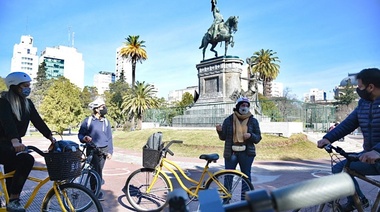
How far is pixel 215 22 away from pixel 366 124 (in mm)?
20979

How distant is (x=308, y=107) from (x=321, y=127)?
2.42 metres

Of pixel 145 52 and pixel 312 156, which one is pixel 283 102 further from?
pixel 145 52

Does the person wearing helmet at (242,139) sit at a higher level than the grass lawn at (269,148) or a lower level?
higher

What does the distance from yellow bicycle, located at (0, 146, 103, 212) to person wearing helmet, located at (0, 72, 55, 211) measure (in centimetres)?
13

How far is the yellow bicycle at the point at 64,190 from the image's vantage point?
3.18m

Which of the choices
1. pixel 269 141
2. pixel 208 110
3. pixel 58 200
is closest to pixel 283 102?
pixel 208 110

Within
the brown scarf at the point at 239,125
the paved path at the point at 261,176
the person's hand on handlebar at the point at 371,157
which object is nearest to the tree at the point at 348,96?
the paved path at the point at 261,176

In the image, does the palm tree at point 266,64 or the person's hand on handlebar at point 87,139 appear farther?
the palm tree at point 266,64

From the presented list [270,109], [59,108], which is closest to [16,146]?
[270,109]

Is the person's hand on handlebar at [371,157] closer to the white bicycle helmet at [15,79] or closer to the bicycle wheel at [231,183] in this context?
the bicycle wheel at [231,183]

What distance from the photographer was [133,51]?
43719 mm

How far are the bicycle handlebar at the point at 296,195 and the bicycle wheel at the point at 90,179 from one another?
4.60m

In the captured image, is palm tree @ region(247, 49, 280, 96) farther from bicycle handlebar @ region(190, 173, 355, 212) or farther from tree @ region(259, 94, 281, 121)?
bicycle handlebar @ region(190, 173, 355, 212)

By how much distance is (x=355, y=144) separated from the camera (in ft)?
63.5
